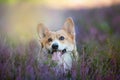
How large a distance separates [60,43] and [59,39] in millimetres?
86

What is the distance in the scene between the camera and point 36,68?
14.1 feet

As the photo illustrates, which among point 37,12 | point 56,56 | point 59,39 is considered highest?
point 37,12

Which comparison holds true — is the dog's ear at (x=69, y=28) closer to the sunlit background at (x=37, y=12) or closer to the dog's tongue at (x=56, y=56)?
the dog's tongue at (x=56, y=56)

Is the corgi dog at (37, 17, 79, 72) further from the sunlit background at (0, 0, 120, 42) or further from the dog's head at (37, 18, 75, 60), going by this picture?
the sunlit background at (0, 0, 120, 42)

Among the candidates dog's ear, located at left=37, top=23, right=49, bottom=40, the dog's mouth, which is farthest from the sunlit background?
the dog's mouth

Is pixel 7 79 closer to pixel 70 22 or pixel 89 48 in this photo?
pixel 89 48

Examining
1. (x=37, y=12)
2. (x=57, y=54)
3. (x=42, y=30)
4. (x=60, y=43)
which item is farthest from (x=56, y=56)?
(x=37, y=12)

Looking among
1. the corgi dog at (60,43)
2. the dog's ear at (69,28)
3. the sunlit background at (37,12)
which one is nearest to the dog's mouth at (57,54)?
the corgi dog at (60,43)

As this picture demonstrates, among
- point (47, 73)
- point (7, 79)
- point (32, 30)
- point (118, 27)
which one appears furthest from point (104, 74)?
point (118, 27)

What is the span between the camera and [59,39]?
5160 millimetres

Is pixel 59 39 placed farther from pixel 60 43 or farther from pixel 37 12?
pixel 37 12

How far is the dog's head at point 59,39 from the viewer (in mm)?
5011

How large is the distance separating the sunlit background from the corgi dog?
2.68ft

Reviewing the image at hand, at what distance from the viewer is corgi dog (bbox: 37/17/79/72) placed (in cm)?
489
